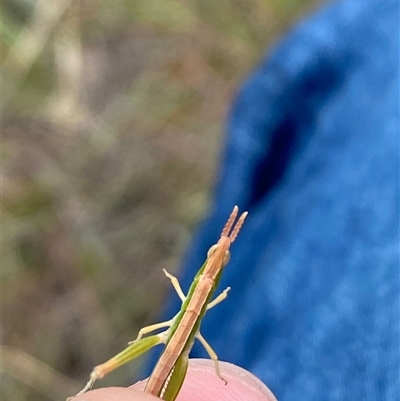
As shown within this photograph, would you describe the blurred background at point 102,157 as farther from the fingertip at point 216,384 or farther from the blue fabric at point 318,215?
the fingertip at point 216,384

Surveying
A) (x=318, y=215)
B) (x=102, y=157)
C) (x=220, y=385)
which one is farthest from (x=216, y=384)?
(x=102, y=157)

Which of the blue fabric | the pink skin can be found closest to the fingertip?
the pink skin

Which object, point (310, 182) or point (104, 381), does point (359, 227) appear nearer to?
point (310, 182)

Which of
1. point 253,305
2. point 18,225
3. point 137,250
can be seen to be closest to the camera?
point 253,305

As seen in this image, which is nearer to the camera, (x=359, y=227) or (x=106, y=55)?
(x=359, y=227)

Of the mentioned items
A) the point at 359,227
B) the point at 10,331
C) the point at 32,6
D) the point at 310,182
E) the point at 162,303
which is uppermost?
the point at 32,6

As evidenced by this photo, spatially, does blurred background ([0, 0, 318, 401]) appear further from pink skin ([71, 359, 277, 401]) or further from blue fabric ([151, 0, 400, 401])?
pink skin ([71, 359, 277, 401])

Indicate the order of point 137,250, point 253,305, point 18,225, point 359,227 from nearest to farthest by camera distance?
point 359,227
point 253,305
point 18,225
point 137,250

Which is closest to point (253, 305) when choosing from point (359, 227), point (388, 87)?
point (359, 227)
